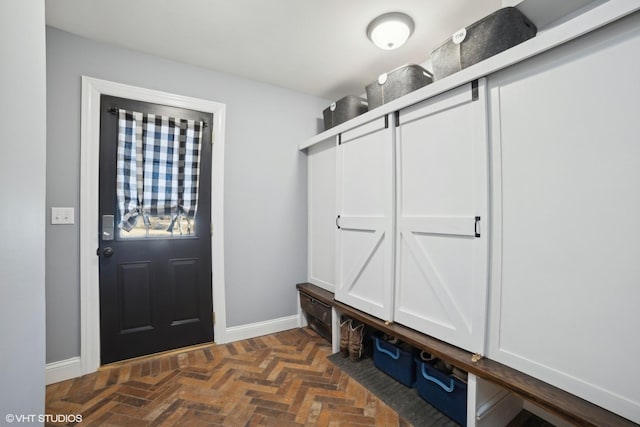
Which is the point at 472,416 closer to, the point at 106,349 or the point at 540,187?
the point at 540,187

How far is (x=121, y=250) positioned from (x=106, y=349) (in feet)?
2.73

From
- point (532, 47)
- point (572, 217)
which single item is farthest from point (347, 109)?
point (572, 217)

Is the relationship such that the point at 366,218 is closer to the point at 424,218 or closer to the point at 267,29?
the point at 424,218

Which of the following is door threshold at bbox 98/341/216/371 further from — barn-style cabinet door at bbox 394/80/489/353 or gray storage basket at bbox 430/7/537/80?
gray storage basket at bbox 430/7/537/80

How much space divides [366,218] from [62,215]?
2423 millimetres

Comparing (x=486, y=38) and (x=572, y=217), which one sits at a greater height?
(x=486, y=38)

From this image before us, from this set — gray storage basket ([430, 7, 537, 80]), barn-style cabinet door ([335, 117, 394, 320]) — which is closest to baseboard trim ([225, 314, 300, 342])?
barn-style cabinet door ([335, 117, 394, 320])

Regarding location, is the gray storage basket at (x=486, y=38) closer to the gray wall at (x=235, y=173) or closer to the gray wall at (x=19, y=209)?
the gray wall at (x=235, y=173)

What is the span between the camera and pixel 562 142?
124 cm

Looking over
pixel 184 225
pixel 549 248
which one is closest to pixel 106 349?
pixel 184 225

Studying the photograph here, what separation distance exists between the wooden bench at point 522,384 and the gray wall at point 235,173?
1473 millimetres

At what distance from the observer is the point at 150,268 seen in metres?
2.41

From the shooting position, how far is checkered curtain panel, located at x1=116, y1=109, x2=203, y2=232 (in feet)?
7.58

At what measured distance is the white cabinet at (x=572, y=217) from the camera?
1.07 m
